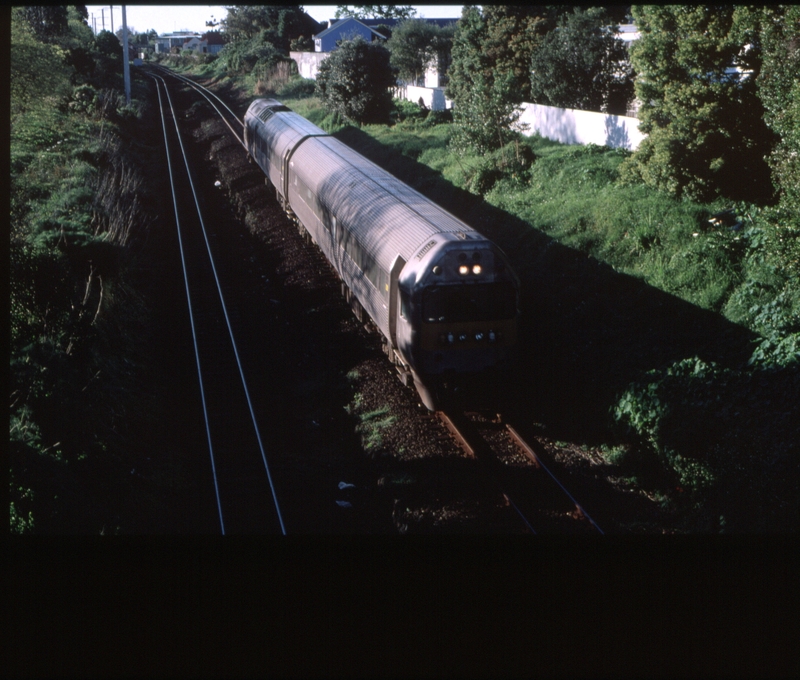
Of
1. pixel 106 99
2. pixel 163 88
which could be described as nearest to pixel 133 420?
pixel 106 99

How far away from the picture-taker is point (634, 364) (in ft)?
39.8

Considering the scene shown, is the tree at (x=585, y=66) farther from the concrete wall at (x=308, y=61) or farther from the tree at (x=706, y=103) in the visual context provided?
the concrete wall at (x=308, y=61)

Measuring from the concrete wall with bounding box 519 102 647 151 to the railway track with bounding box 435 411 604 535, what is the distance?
12.0m

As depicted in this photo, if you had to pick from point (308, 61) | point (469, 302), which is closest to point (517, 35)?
point (469, 302)

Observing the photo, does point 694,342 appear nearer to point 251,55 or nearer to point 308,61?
point 308,61

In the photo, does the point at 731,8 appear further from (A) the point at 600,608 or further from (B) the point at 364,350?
(A) the point at 600,608

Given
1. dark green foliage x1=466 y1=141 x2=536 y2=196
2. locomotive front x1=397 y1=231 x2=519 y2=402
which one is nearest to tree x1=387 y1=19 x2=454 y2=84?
dark green foliage x1=466 y1=141 x2=536 y2=196

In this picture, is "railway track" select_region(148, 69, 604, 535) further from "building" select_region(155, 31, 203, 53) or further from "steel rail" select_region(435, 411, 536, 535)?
"building" select_region(155, 31, 203, 53)

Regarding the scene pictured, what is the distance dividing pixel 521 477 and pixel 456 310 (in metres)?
2.54

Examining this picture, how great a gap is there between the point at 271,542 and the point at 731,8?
50.9ft

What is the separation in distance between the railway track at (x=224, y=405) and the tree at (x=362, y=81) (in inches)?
645

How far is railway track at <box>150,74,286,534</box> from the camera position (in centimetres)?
925

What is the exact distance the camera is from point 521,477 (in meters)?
9.56

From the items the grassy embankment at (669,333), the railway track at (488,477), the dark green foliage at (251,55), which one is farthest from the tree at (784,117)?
the dark green foliage at (251,55)
